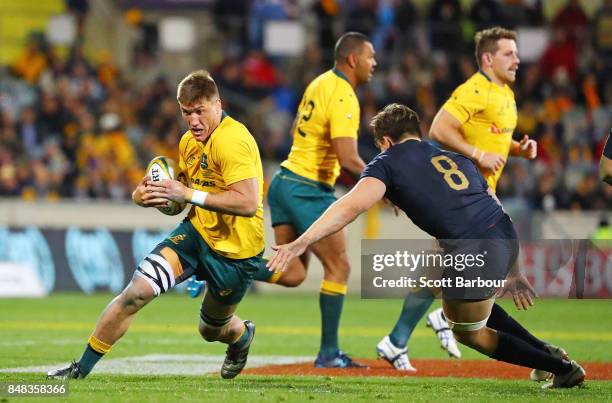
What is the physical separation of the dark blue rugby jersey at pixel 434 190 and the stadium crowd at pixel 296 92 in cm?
1277

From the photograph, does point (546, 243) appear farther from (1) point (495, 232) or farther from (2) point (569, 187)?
(1) point (495, 232)

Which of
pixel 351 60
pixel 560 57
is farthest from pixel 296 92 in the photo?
pixel 351 60

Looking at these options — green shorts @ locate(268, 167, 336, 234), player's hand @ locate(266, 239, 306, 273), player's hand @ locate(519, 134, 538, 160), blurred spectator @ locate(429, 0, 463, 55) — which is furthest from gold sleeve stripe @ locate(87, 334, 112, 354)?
blurred spectator @ locate(429, 0, 463, 55)

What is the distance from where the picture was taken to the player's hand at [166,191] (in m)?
7.65

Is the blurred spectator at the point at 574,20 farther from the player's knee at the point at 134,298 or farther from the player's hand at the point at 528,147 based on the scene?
the player's knee at the point at 134,298

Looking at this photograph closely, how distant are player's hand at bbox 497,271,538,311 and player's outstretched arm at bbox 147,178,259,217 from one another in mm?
1745

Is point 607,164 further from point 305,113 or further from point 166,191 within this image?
point 305,113

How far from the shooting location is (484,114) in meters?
10.0

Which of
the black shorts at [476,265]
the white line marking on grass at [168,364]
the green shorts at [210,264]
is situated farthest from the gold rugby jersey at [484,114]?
the green shorts at [210,264]

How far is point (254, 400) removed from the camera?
711 cm

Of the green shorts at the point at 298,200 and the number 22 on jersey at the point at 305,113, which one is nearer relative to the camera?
the green shorts at the point at 298,200

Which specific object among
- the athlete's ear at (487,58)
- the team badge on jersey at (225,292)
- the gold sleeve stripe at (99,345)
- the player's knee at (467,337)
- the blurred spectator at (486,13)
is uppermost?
the athlete's ear at (487,58)

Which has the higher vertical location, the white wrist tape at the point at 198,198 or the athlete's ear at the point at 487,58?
the athlete's ear at the point at 487,58

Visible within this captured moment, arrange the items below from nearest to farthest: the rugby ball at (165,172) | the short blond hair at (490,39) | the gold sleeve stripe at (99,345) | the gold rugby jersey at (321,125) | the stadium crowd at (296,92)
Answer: the gold sleeve stripe at (99,345) → the rugby ball at (165,172) → the short blond hair at (490,39) → the gold rugby jersey at (321,125) → the stadium crowd at (296,92)
